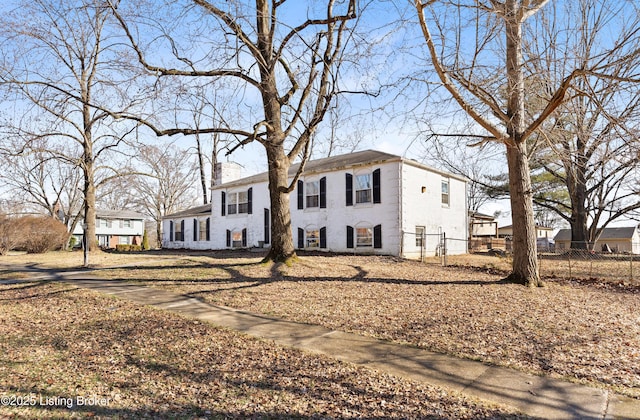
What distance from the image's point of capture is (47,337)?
5246 mm

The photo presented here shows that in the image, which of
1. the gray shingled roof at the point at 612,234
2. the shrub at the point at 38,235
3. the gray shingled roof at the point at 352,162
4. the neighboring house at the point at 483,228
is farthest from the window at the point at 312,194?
the gray shingled roof at the point at 612,234

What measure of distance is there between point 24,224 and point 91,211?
512 centimetres

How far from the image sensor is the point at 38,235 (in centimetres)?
2306

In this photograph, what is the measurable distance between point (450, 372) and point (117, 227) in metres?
54.4

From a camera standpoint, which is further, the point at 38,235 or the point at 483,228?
the point at 483,228

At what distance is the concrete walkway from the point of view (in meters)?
3.46

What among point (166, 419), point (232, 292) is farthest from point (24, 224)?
point (166, 419)

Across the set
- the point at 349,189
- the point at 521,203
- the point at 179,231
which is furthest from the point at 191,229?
the point at 521,203

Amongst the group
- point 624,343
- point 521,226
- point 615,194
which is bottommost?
point 624,343

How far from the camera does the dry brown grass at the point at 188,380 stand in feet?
10.6

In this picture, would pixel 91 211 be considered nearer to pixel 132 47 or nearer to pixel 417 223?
pixel 132 47

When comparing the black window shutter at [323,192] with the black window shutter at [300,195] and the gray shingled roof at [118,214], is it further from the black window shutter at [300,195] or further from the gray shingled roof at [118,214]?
the gray shingled roof at [118,214]

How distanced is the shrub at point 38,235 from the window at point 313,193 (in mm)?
16020

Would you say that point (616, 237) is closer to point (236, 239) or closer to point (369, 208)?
point (369, 208)
